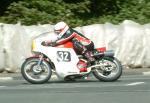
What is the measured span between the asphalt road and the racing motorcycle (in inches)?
9.0

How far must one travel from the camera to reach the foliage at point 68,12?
23.6 m

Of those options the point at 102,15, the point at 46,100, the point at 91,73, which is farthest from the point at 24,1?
the point at 46,100

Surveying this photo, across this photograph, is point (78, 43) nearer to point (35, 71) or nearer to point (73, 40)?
point (73, 40)

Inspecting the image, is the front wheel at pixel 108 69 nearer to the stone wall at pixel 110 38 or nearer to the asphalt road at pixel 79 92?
the asphalt road at pixel 79 92

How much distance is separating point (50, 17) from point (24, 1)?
2022 mm

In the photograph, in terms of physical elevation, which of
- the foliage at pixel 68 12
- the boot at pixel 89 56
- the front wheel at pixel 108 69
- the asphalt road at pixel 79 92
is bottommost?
the asphalt road at pixel 79 92

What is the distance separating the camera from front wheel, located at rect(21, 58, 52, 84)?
16.3 meters

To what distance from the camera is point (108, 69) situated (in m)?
16.3

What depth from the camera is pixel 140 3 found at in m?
25.8

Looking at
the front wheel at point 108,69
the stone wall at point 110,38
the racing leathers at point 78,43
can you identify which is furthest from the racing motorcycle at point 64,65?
the stone wall at point 110,38

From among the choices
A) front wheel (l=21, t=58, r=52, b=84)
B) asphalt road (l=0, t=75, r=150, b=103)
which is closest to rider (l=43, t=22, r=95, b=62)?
front wheel (l=21, t=58, r=52, b=84)

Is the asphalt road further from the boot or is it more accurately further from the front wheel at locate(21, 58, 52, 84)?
the boot

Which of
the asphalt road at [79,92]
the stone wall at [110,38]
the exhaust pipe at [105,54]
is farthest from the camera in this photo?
the stone wall at [110,38]

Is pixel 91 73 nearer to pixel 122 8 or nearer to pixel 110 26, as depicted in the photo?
pixel 110 26
